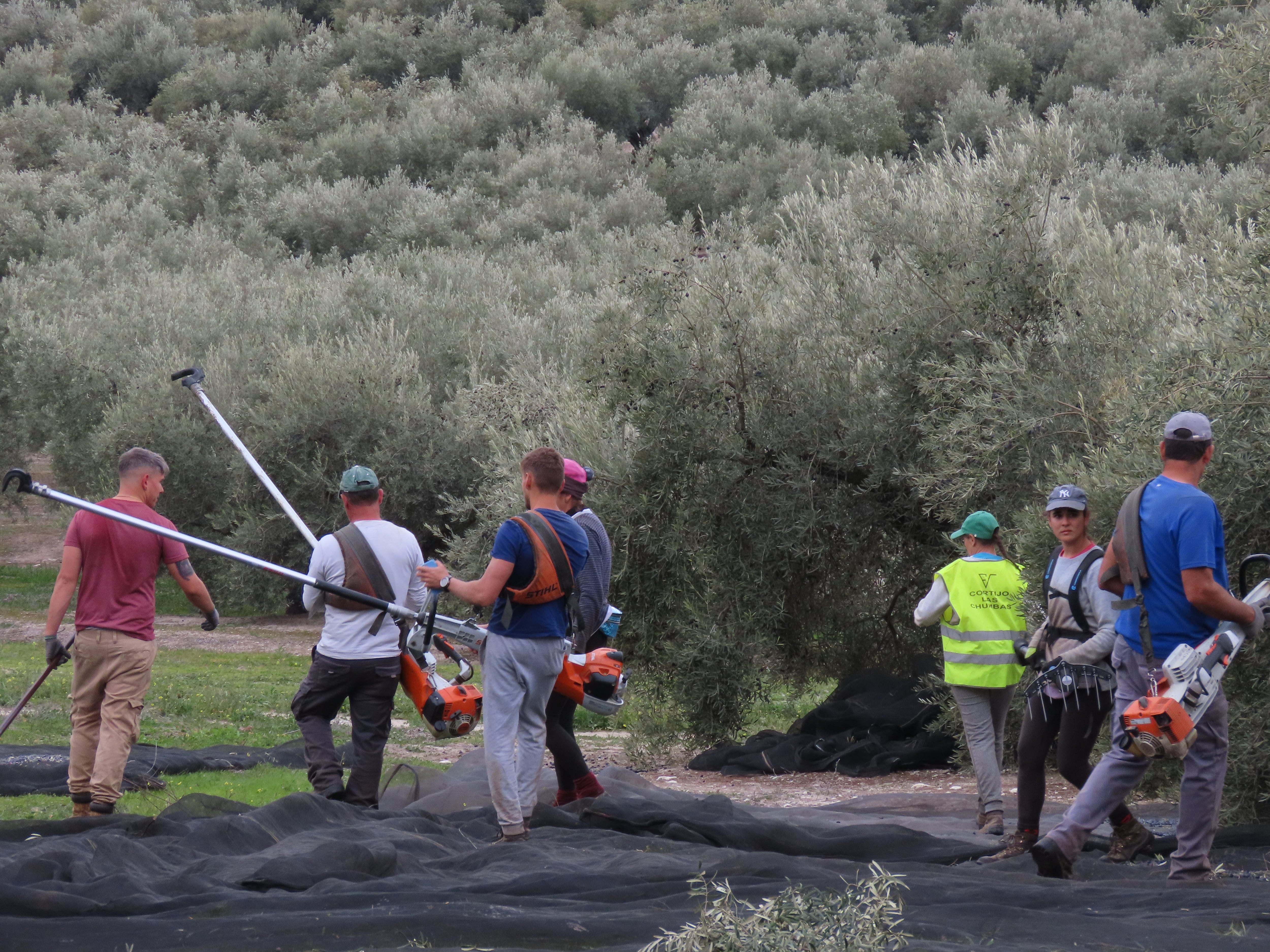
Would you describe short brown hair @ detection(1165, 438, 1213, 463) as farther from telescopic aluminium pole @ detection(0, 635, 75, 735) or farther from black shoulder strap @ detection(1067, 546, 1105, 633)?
telescopic aluminium pole @ detection(0, 635, 75, 735)

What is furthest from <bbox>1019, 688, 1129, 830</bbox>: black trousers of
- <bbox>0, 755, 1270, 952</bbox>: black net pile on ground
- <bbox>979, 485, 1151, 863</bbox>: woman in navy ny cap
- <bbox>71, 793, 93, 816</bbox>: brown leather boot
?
<bbox>71, 793, 93, 816</bbox>: brown leather boot

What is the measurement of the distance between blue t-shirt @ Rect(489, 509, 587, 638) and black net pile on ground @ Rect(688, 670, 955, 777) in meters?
4.93

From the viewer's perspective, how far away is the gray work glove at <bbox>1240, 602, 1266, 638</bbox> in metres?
5.04

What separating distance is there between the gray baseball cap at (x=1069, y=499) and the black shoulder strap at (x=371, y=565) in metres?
3.35

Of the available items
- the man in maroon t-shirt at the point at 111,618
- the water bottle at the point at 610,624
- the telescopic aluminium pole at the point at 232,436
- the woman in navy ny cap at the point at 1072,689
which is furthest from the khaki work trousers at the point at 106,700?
the woman in navy ny cap at the point at 1072,689

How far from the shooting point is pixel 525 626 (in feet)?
20.1

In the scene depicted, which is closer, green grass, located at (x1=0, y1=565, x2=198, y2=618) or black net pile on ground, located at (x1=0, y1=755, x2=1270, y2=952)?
black net pile on ground, located at (x1=0, y1=755, x2=1270, y2=952)

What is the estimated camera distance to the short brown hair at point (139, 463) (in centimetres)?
690

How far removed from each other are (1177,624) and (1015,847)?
1536 mm

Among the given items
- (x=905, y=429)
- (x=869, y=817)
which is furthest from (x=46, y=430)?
(x=869, y=817)

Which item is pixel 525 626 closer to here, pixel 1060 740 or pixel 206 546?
pixel 206 546

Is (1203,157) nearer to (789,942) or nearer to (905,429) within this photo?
(905,429)

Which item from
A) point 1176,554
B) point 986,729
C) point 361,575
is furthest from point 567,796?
point 1176,554

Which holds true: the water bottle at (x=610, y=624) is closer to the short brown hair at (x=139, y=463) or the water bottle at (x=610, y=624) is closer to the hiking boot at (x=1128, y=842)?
the short brown hair at (x=139, y=463)
